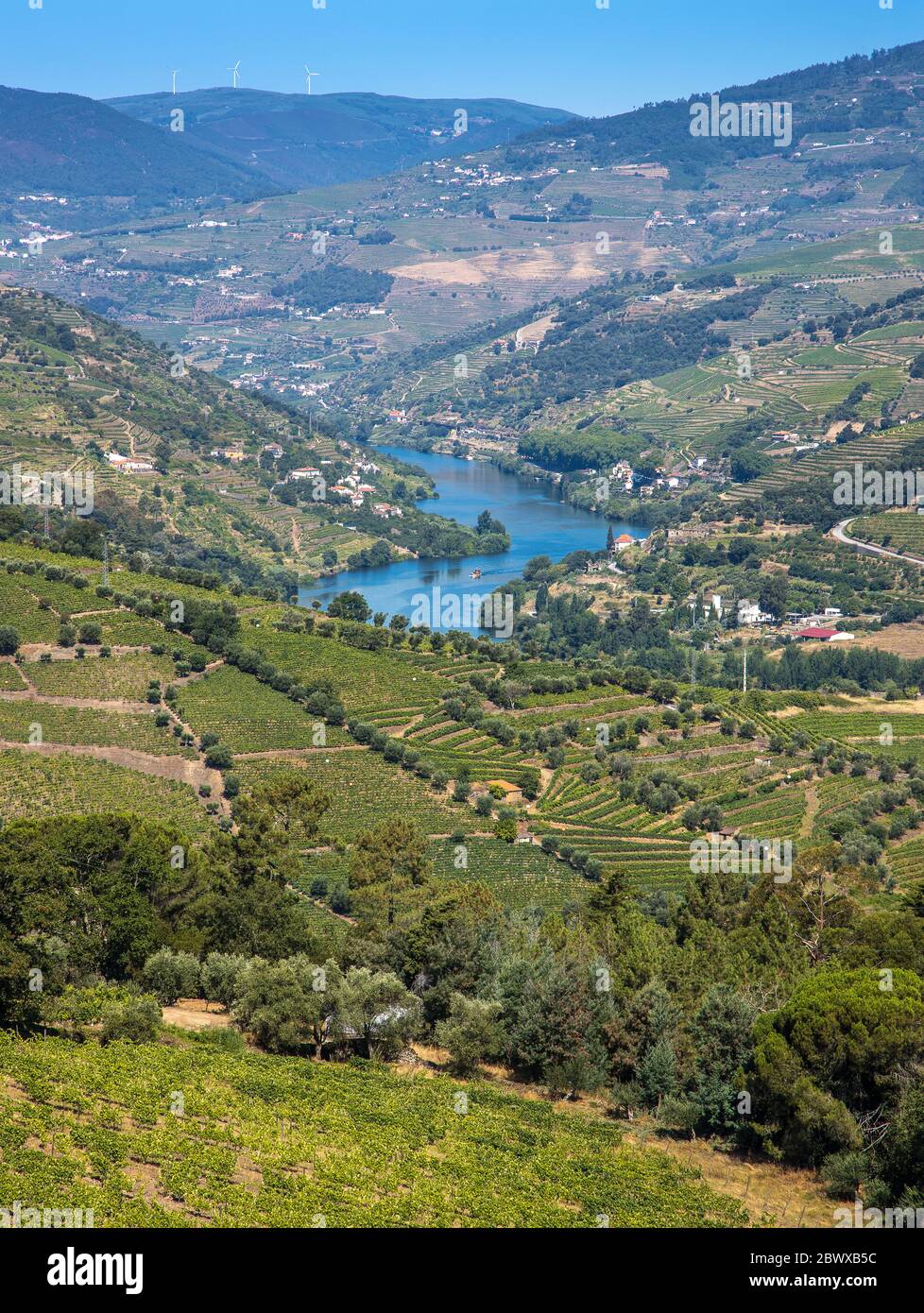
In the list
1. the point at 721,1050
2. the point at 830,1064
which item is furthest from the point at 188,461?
the point at 830,1064

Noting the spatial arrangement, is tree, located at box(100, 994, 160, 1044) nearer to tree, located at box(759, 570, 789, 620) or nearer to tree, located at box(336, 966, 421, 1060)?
tree, located at box(336, 966, 421, 1060)

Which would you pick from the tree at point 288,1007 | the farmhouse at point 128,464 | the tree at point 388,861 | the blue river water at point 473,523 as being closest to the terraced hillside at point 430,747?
the tree at point 388,861

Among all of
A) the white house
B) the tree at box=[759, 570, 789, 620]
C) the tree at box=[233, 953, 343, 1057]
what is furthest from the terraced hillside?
the tree at box=[759, 570, 789, 620]

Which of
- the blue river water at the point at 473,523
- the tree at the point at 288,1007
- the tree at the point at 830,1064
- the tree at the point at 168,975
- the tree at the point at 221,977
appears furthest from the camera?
the blue river water at the point at 473,523

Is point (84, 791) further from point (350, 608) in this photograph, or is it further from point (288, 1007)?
point (350, 608)

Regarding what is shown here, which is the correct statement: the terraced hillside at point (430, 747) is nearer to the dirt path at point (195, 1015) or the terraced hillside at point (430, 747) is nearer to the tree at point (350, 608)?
the tree at point (350, 608)
